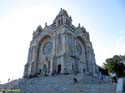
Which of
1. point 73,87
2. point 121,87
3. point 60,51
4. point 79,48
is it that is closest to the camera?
point 121,87

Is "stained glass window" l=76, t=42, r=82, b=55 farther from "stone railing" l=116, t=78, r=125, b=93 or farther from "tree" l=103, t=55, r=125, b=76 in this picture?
"stone railing" l=116, t=78, r=125, b=93

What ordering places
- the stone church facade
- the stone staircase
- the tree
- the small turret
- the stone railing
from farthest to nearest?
the tree
the small turret
the stone church facade
the stone staircase
the stone railing

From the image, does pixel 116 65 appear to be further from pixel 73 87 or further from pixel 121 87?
pixel 121 87

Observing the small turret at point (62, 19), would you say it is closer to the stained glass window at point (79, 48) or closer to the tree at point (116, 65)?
the stained glass window at point (79, 48)

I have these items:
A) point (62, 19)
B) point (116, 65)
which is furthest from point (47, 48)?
point (116, 65)

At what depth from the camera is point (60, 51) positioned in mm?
29844

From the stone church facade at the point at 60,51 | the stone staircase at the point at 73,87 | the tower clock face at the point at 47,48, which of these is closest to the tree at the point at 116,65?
the stone church facade at the point at 60,51

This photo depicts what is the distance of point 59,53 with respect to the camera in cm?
2975

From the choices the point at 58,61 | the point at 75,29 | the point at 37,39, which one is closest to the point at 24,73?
the point at 37,39

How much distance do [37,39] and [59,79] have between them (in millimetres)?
20492

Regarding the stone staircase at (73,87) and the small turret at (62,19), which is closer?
the stone staircase at (73,87)

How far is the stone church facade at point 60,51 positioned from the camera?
94.4ft

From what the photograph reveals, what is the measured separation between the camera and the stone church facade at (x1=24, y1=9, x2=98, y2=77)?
2877cm

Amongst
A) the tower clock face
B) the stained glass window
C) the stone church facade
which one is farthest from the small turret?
the stained glass window
